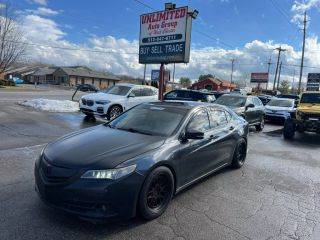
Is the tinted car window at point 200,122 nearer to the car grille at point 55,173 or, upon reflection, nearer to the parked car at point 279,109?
the car grille at point 55,173

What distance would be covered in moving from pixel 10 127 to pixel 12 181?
584 centimetres

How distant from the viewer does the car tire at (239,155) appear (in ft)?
23.1

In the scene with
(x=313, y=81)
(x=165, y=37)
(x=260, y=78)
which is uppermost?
(x=165, y=37)

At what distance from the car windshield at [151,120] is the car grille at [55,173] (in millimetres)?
1546

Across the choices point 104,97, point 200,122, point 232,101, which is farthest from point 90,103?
point 200,122

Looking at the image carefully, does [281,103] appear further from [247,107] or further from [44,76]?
[44,76]

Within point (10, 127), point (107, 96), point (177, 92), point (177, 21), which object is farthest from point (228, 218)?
point (177, 92)

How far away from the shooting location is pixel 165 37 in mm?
16766

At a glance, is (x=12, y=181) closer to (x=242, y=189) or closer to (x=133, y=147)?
(x=133, y=147)

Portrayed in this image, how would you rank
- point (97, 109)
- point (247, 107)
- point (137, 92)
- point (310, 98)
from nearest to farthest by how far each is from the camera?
point (97, 109) < point (247, 107) < point (310, 98) < point (137, 92)

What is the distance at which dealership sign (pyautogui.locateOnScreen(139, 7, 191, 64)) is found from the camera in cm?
1605

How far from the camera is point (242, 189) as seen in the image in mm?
5879

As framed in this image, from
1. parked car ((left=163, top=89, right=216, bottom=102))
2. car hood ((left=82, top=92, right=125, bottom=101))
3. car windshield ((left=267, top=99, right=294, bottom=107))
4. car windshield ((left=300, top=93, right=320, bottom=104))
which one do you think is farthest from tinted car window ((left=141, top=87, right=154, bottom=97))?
car windshield ((left=267, top=99, right=294, bottom=107))

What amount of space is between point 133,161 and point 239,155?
12.4ft
